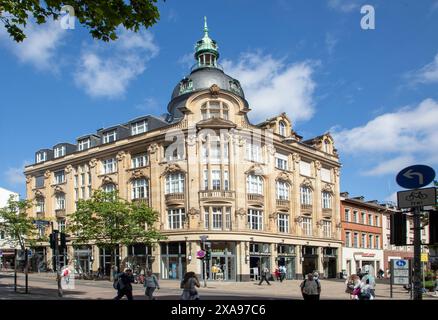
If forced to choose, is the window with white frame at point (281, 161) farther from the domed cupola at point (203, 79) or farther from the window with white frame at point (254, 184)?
the domed cupola at point (203, 79)

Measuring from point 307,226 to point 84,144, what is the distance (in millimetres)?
27565

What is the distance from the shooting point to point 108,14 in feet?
32.2

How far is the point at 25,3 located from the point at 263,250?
39946 mm

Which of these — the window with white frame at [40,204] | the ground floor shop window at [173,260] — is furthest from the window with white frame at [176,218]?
the window with white frame at [40,204]

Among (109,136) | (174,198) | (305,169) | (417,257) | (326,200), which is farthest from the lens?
(326,200)

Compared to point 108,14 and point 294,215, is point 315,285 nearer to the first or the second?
point 108,14

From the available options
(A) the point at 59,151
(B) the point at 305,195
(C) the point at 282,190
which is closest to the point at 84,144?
(A) the point at 59,151

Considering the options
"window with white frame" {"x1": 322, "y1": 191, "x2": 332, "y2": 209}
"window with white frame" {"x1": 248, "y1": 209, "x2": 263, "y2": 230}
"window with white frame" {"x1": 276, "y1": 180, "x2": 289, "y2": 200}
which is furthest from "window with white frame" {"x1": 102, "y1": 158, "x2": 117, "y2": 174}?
"window with white frame" {"x1": 322, "y1": 191, "x2": 332, "y2": 209}

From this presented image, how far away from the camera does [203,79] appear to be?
51.4 meters

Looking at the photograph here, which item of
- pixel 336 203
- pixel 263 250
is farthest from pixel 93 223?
pixel 336 203

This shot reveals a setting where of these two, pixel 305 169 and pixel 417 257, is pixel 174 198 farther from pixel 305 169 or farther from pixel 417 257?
pixel 417 257

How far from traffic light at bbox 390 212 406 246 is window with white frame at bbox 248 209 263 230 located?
37823 millimetres

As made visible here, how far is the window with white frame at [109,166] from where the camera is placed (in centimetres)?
5304

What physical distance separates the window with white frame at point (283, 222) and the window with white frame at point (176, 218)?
10185mm
